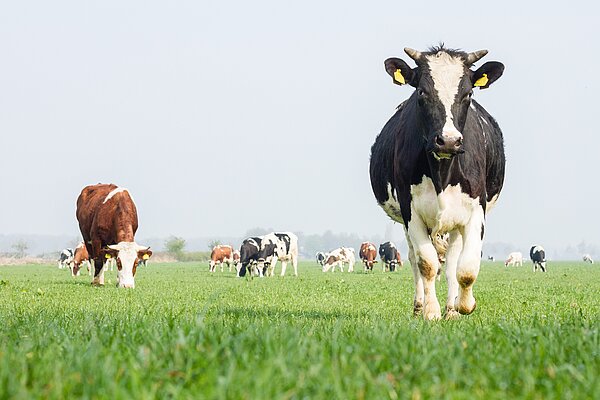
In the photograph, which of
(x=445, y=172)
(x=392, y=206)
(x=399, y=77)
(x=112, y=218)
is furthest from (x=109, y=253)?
(x=445, y=172)

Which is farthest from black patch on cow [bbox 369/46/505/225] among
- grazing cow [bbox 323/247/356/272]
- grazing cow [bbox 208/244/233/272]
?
grazing cow [bbox 323/247/356/272]

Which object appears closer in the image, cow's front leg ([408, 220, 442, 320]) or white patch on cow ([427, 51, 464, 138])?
white patch on cow ([427, 51, 464, 138])

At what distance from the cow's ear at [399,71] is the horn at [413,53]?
12 cm

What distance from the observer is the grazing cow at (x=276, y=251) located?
148ft

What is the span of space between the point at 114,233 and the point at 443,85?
1542 cm

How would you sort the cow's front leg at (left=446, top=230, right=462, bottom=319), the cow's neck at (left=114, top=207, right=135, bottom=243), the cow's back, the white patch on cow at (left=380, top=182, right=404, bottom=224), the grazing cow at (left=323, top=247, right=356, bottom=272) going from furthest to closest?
the grazing cow at (left=323, top=247, right=356, bottom=272) < the cow's back < the cow's neck at (left=114, top=207, right=135, bottom=243) < the white patch on cow at (left=380, top=182, right=404, bottom=224) < the cow's front leg at (left=446, top=230, right=462, bottom=319)

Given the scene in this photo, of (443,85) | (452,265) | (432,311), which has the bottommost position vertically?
(432,311)

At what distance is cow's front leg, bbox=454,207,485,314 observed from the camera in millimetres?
8703

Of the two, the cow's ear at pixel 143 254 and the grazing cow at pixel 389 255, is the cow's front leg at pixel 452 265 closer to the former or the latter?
the cow's ear at pixel 143 254

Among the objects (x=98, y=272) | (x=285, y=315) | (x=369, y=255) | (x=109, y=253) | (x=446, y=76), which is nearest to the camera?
(x=446, y=76)

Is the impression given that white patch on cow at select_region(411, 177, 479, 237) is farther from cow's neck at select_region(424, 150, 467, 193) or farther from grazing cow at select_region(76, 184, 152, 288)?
grazing cow at select_region(76, 184, 152, 288)

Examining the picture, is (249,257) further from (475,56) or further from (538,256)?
(475,56)

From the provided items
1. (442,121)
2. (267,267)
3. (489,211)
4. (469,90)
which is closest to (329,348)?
(442,121)

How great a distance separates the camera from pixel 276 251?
45.7 metres
